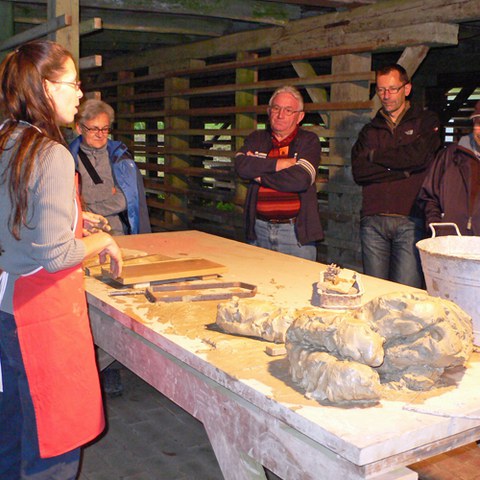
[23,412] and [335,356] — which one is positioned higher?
[335,356]

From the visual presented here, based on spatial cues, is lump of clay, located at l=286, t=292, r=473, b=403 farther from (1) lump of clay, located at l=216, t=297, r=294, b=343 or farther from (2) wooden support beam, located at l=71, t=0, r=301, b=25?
(2) wooden support beam, located at l=71, t=0, r=301, b=25

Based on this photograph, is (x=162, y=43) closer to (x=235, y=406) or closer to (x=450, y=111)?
(x=450, y=111)

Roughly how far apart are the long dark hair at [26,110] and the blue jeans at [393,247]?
298 centimetres

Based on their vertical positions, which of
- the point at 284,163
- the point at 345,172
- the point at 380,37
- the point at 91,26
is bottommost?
the point at 345,172

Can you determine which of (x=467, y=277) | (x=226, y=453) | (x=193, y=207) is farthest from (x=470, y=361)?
(x=193, y=207)

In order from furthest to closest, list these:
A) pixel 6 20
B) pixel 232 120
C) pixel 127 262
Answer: pixel 232 120
pixel 6 20
pixel 127 262

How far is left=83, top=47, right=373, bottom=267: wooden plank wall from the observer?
691 centimetres

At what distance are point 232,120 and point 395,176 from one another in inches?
318

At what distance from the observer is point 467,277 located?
2328mm

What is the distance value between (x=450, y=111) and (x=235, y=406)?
9.52 meters

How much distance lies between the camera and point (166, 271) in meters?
3.19

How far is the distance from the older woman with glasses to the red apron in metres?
2.29

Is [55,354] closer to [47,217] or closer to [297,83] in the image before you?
[47,217]

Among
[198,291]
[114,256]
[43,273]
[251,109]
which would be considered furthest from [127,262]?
[251,109]
